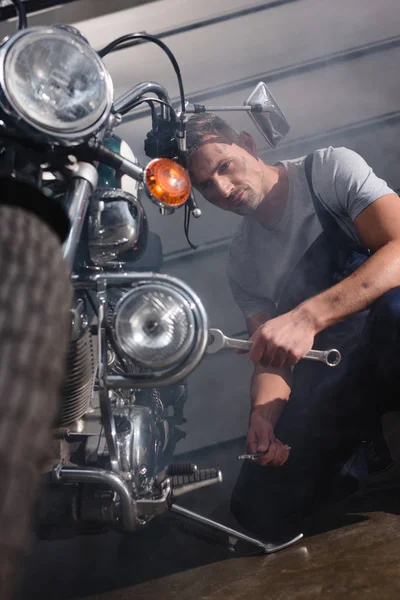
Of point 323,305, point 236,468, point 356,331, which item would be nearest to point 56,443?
point 323,305

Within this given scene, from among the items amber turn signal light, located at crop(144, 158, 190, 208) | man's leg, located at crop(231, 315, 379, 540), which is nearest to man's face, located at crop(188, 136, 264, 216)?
man's leg, located at crop(231, 315, 379, 540)

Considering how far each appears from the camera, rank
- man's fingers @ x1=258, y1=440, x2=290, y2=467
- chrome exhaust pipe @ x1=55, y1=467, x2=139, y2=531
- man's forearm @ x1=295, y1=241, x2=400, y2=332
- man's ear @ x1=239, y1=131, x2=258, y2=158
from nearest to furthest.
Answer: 1. chrome exhaust pipe @ x1=55, y1=467, x2=139, y2=531
2. man's forearm @ x1=295, y1=241, x2=400, y2=332
3. man's fingers @ x1=258, y1=440, x2=290, y2=467
4. man's ear @ x1=239, y1=131, x2=258, y2=158

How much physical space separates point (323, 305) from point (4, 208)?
75cm

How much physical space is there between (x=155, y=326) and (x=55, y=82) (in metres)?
0.41

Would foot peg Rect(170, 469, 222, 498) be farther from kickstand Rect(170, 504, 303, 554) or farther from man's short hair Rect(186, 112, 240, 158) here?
man's short hair Rect(186, 112, 240, 158)

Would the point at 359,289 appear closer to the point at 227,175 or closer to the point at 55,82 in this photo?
the point at 227,175

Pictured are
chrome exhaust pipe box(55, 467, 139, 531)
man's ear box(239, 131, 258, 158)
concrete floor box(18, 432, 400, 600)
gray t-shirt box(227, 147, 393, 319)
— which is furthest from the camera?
man's ear box(239, 131, 258, 158)

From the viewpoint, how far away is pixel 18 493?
0.55m

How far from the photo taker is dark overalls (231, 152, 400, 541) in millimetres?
1303

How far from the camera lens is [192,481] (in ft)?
3.56

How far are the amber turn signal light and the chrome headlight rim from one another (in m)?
0.15

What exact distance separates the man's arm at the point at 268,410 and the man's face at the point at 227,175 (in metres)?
0.49

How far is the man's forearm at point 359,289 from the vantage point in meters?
1.20

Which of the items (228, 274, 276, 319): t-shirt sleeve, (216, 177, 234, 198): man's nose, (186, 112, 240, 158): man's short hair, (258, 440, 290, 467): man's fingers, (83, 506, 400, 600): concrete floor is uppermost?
(186, 112, 240, 158): man's short hair
